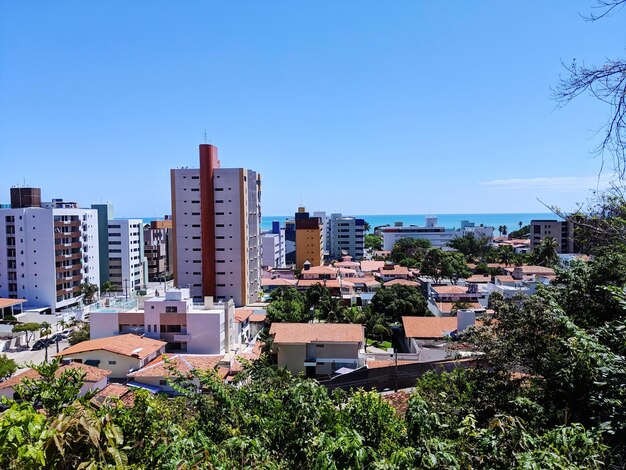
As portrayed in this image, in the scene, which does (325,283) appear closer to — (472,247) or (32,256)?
(32,256)

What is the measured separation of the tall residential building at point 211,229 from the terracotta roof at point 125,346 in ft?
56.7

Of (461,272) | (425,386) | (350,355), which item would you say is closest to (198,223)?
(350,355)

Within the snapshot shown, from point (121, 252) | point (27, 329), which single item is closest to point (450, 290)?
point (27, 329)

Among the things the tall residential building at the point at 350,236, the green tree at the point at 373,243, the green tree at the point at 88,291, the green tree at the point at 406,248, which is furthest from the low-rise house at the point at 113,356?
the green tree at the point at 373,243

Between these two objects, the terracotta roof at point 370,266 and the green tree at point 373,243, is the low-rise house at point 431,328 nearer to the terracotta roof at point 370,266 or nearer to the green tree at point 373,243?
the terracotta roof at point 370,266

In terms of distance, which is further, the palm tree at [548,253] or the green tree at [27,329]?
the palm tree at [548,253]

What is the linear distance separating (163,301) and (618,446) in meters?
22.6

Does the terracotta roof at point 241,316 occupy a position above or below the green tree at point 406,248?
below

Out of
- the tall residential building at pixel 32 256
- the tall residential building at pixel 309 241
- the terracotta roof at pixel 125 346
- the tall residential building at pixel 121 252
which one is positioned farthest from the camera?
the tall residential building at pixel 309 241

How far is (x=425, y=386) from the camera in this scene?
27.5 ft

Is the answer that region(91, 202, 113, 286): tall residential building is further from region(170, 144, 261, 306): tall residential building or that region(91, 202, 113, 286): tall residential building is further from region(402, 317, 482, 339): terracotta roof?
region(402, 317, 482, 339): terracotta roof

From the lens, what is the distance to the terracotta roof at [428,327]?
2508 centimetres

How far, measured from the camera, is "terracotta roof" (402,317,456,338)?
82.3 feet

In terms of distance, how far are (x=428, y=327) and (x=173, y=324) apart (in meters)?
13.8
